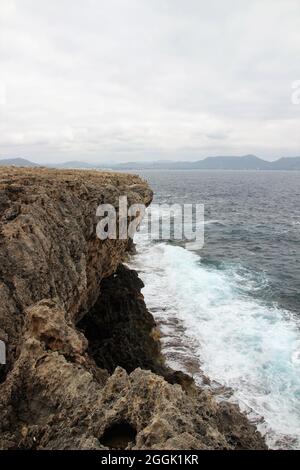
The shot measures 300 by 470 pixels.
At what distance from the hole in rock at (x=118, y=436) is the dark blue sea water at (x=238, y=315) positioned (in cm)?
1234

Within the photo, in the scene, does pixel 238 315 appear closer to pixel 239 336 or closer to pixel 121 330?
pixel 239 336

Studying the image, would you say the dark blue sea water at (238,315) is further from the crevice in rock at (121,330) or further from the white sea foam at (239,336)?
the crevice in rock at (121,330)

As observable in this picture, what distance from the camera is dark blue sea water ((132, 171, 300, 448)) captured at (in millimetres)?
20812

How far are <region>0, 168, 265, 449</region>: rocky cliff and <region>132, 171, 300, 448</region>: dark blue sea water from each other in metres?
4.34

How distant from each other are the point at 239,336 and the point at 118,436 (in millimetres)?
20762

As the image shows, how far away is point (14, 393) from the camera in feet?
30.6

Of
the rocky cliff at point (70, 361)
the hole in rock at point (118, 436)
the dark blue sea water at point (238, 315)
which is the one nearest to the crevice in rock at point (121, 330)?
the rocky cliff at point (70, 361)

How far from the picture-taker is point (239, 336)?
2719 cm

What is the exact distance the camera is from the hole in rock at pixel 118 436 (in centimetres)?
770

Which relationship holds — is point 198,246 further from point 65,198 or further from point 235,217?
point 65,198

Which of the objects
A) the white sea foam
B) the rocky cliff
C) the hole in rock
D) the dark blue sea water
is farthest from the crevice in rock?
the hole in rock

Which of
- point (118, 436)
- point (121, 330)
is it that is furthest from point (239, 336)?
point (118, 436)
